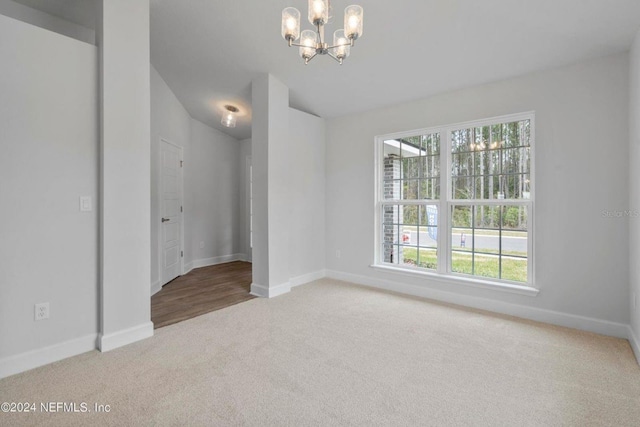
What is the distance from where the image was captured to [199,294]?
3.95 m

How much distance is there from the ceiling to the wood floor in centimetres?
275

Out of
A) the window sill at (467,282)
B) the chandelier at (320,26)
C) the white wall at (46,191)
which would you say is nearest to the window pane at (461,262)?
the window sill at (467,282)

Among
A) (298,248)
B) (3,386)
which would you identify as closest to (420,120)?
(298,248)

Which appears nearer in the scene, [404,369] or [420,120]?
[404,369]

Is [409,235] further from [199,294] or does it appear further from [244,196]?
[244,196]

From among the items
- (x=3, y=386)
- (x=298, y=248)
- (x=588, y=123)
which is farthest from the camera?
(x=298, y=248)

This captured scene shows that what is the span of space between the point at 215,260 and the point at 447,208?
14.1 ft

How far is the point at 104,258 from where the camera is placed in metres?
2.45

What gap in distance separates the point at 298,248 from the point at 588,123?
11.4ft

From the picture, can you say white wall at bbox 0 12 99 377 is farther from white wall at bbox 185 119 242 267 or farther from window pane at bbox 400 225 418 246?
window pane at bbox 400 225 418 246

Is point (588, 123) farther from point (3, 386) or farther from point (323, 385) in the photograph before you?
point (3, 386)

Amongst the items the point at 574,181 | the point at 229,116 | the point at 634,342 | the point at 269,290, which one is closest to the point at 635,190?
the point at 574,181

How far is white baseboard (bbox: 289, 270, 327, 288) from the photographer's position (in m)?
4.34

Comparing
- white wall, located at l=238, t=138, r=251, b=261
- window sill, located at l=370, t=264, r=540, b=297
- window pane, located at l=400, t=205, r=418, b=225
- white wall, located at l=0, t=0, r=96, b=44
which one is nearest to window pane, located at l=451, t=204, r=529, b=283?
window sill, located at l=370, t=264, r=540, b=297
